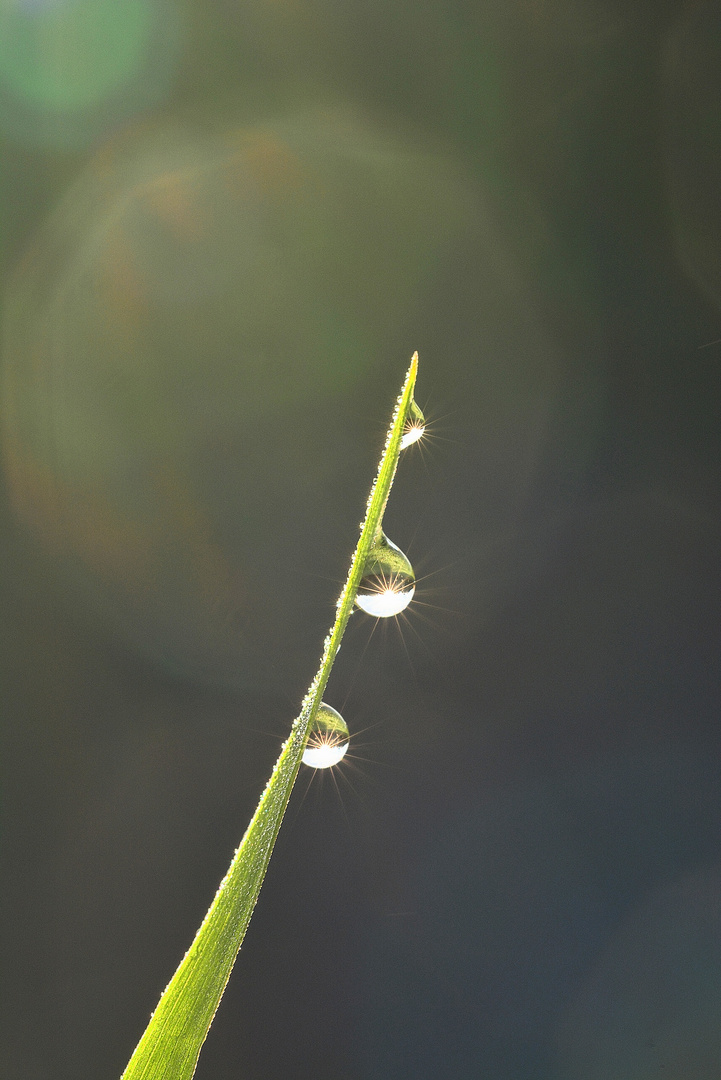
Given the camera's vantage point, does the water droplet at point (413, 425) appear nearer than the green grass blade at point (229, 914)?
No

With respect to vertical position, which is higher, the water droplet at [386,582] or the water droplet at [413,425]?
the water droplet at [413,425]

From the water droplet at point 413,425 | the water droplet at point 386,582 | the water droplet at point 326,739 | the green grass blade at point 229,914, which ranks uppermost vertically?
the water droplet at point 413,425

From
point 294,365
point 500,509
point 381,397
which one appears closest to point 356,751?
point 500,509

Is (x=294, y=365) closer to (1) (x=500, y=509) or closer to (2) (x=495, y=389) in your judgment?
(2) (x=495, y=389)

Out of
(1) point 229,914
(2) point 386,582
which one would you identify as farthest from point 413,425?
(1) point 229,914
